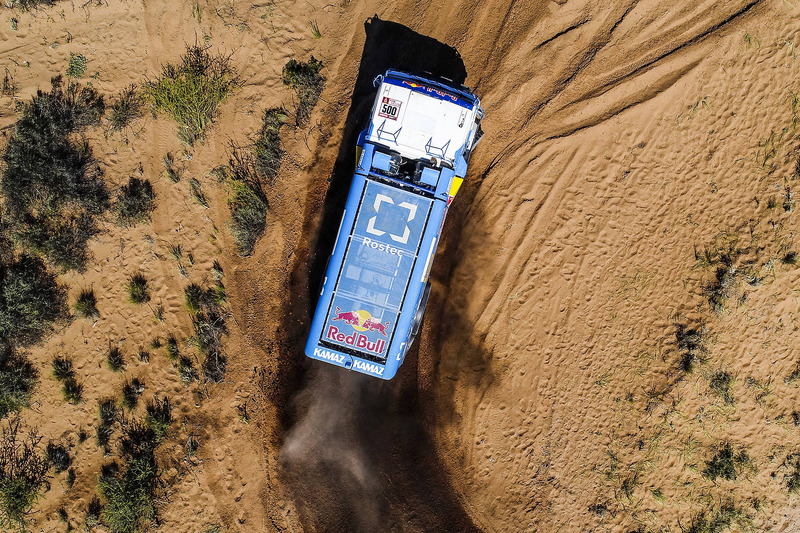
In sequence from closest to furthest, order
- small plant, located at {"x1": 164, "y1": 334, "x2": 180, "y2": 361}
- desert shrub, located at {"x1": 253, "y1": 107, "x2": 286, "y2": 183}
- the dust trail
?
small plant, located at {"x1": 164, "y1": 334, "x2": 180, "y2": 361}, desert shrub, located at {"x1": 253, "y1": 107, "x2": 286, "y2": 183}, the dust trail

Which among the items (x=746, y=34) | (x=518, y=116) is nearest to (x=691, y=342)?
(x=518, y=116)

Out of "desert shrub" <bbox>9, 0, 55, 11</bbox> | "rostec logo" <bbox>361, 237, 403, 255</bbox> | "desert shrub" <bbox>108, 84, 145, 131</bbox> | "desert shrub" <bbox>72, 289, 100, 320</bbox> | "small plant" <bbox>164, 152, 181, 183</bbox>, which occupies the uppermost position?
"desert shrub" <bbox>9, 0, 55, 11</bbox>

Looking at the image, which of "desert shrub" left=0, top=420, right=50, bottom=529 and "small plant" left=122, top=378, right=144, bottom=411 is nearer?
"desert shrub" left=0, top=420, right=50, bottom=529

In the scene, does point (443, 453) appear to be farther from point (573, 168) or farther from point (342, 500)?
point (573, 168)

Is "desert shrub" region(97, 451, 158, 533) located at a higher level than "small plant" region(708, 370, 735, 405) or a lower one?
lower

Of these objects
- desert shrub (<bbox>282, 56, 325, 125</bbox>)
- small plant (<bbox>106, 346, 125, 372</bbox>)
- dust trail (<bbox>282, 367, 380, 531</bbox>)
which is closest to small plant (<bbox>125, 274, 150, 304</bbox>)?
small plant (<bbox>106, 346, 125, 372</bbox>)

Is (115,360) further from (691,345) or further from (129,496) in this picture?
(691,345)

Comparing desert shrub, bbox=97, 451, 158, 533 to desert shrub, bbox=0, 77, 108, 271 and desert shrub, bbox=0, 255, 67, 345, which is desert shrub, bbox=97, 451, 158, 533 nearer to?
desert shrub, bbox=0, 255, 67, 345
